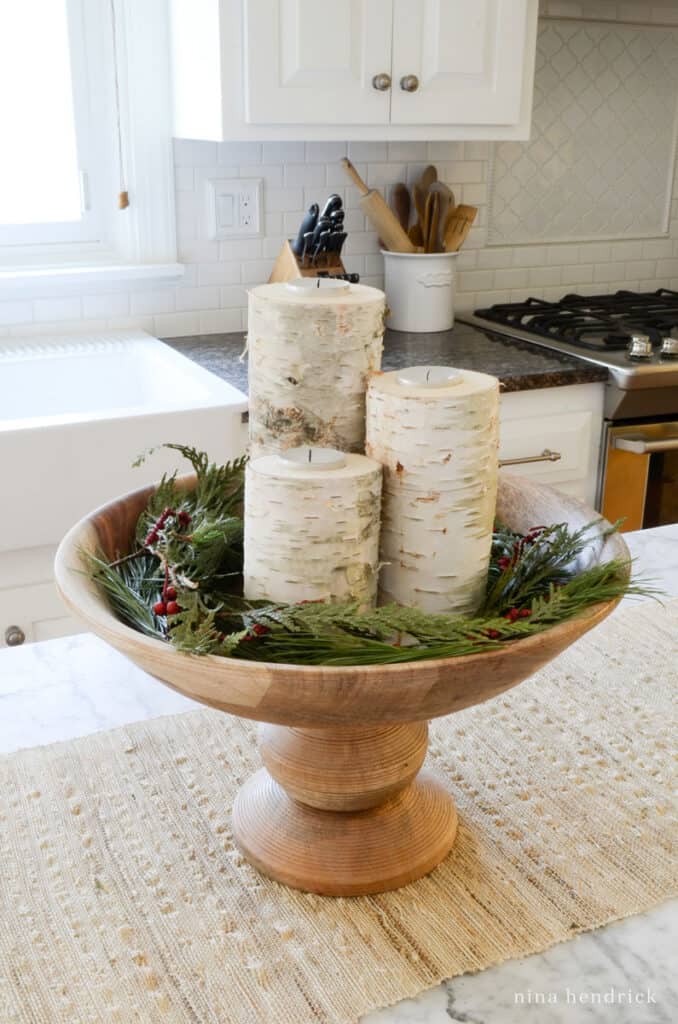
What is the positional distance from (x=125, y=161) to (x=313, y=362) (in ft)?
6.22

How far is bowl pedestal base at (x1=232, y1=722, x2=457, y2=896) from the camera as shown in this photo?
73 centimetres

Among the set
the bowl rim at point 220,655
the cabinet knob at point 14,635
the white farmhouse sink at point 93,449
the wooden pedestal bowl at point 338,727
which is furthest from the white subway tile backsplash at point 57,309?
the bowl rim at point 220,655

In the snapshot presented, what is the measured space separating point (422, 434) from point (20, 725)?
472 millimetres

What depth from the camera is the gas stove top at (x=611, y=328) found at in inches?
88.7

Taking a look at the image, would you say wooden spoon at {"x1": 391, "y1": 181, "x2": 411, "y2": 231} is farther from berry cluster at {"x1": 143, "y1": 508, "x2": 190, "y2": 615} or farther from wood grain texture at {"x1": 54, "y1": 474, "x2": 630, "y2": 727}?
wood grain texture at {"x1": 54, "y1": 474, "x2": 630, "y2": 727}

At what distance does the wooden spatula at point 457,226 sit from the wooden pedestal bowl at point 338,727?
1.83m

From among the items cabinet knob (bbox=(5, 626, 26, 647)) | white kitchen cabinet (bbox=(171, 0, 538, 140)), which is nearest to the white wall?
white kitchen cabinet (bbox=(171, 0, 538, 140))

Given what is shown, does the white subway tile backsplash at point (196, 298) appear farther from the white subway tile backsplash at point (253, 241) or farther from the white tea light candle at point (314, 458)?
the white tea light candle at point (314, 458)

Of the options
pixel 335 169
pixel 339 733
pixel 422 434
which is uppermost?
pixel 335 169

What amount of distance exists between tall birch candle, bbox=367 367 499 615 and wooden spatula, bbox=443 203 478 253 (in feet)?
6.39

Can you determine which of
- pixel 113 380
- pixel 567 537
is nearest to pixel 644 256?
pixel 113 380

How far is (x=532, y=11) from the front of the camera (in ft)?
7.61

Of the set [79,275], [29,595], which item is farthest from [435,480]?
[79,275]

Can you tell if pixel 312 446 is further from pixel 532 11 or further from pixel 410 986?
pixel 532 11
